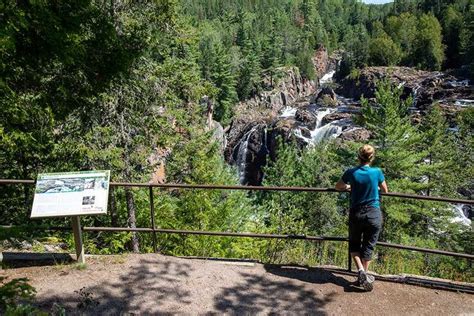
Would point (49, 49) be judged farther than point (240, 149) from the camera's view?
No

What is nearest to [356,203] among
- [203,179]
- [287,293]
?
[287,293]

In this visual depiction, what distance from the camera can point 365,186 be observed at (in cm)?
466

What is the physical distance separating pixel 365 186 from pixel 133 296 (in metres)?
3.01

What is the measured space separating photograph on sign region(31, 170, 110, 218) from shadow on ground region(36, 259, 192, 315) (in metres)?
0.95

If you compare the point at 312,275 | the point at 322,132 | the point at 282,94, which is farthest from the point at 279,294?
the point at 282,94

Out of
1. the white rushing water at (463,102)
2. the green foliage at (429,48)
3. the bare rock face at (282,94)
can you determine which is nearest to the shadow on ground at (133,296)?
the white rushing water at (463,102)

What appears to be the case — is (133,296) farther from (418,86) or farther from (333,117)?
(418,86)

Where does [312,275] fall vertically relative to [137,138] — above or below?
below

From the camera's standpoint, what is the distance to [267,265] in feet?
18.2

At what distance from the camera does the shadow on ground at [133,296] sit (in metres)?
4.45

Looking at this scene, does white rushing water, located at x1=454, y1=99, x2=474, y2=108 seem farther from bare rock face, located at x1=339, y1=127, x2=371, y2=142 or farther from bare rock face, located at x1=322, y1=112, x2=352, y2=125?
bare rock face, located at x1=339, y1=127, x2=371, y2=142

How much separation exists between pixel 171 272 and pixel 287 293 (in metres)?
1.54

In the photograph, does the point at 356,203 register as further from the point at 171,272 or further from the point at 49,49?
the point at 49,49

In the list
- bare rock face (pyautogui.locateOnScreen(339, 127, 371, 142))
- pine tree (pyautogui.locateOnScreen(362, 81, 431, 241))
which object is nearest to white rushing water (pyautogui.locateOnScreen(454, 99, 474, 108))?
bare rock face (pyautogui.locateOnScreen(339, 127, 371, 142))
